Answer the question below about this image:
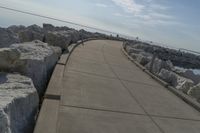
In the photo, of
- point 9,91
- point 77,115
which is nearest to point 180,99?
point 77,115

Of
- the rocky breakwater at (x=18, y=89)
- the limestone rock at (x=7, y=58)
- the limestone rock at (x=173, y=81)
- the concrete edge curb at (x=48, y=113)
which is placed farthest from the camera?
the limestone rock at (x=173, y=81)

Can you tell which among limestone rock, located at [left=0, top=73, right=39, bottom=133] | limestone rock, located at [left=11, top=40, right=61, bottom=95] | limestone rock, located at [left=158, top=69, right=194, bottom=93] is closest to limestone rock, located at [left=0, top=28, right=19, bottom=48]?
limestone rock, located at [left=11, top=40, right=61, bottom=95]

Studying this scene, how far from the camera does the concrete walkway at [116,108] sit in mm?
4875

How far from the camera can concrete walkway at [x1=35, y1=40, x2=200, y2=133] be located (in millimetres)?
4875

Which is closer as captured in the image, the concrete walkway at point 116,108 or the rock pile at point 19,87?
the rock pile at point 19,87

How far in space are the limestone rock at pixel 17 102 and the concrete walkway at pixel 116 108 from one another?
1.46 feet

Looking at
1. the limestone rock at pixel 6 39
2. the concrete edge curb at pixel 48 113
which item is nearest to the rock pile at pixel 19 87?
the concrete edge curb at pixel 48 113

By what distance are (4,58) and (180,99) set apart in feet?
17.5

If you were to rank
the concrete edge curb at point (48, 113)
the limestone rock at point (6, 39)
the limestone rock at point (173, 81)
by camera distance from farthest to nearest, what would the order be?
the limestone rock at point (173, 81) → the limestone rock at point (6, 39) → the concrete edge curb at point (48, 113)

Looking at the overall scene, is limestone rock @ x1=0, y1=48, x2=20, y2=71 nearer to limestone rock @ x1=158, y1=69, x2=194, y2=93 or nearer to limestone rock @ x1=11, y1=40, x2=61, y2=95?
limestone rock @ x1=11, y1=40, x2=61, y2=95

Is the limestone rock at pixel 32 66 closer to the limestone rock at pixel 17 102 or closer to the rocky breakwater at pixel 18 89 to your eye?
the rocky breakwater at pixel 18 89

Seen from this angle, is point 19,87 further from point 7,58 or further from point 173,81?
point 173,81

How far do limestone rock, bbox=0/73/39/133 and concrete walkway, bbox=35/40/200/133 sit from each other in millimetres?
444

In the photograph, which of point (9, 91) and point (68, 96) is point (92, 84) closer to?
point (68, 96)
